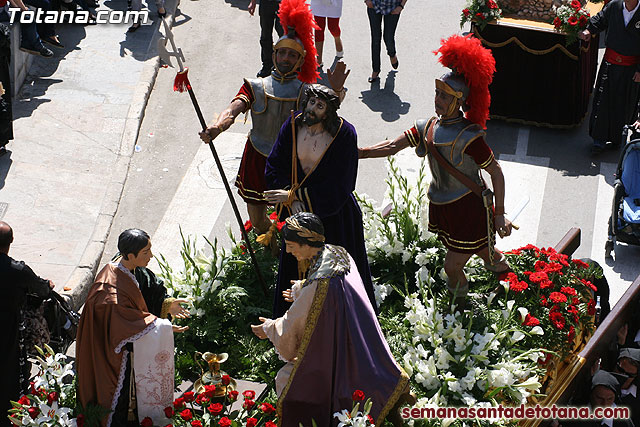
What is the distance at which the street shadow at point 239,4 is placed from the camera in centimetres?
1473

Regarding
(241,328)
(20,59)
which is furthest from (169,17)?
(241,328)

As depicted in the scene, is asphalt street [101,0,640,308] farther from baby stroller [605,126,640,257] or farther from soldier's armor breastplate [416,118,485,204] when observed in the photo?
soldier's armor breastplate [416,118,485,204]

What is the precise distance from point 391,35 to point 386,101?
912 mm

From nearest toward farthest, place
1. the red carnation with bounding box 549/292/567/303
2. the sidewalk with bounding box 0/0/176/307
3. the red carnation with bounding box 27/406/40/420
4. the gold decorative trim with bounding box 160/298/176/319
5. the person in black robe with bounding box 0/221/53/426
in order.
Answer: the red carnation with bounding box 27/406/40/420 < the gold decorative trim with bounding box 160/298/176/319 < the person in black robe with bounding box 0/221/53/426 < the red carnation with bounding box 549/292/567/303 < the sidewalk with bounding box 0/0/176/307

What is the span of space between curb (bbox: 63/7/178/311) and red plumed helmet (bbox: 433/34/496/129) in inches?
169

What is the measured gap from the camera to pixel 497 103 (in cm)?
1194

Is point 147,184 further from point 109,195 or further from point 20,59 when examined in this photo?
point 20,59

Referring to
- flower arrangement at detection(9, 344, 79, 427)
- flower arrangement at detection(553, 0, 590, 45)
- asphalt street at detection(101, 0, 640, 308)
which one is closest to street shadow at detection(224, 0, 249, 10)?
asphalt street at detection(101, 0, 640, 308)

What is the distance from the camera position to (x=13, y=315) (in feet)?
22.4

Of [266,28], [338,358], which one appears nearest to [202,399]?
[338,358]

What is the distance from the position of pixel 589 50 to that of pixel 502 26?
1198 millimetres

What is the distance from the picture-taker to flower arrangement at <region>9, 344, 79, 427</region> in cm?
623

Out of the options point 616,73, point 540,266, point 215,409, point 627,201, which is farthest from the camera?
point 616,73

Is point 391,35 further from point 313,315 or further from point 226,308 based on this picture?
point 313,315
